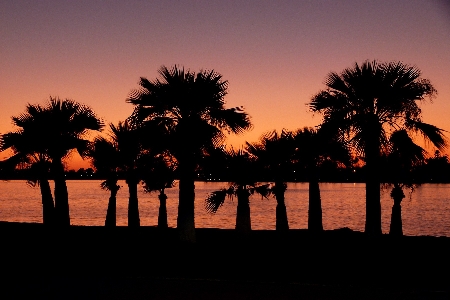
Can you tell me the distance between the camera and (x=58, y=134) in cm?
2245

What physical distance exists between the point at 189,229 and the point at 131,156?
25.0 ft

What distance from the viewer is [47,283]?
32.0 feet

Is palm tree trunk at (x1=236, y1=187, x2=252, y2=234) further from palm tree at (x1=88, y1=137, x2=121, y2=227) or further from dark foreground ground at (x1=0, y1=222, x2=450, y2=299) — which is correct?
palm tree at (x1=88, y1=137, x2=121, y2=227)

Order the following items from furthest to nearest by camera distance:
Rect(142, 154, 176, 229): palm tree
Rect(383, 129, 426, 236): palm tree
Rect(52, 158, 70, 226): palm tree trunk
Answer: Rect(142, 154, 176, 229): palm tree
Rect(52, 158, 70, 226): palm tree trunk
Rect(383, 129, 426, 236): palm tree

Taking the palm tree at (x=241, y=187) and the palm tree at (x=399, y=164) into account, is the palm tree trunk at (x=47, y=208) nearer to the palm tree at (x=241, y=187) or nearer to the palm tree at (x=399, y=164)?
the palm tree at (x=241, y=187)

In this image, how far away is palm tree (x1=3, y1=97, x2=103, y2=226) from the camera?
22359 millimetres

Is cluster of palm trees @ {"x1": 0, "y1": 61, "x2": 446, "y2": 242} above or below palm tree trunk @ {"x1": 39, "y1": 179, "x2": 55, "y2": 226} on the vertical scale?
above

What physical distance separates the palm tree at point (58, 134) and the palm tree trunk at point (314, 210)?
894 cm

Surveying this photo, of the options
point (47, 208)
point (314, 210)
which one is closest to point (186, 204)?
point (314, 210)

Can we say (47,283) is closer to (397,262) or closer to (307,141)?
(397,262)

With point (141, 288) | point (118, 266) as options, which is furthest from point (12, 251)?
point (141, 288)

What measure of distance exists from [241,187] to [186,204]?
2.82m

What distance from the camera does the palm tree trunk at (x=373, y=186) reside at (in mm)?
17188

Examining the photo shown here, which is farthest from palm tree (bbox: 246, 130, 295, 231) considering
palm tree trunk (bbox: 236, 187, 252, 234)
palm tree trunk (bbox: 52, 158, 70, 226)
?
palm tree trunk (bbox: 52, 158, 70, 226)
